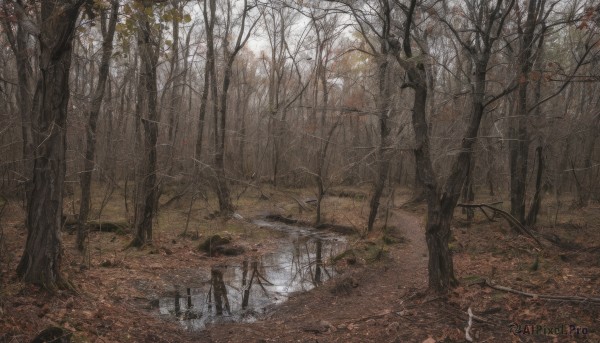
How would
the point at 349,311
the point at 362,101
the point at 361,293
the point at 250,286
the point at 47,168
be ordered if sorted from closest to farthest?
the point at 47,168
the point at 349,311
the point at 361,293
the point at 250,286
the point at 362,101

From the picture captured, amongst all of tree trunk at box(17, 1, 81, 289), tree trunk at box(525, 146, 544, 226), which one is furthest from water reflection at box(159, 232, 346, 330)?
tree trunk at box(525, 146, 544, 226)

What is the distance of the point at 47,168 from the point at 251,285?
17.0 ft

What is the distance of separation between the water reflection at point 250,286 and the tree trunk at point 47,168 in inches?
92.9

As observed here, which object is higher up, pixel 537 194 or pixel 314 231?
pixel 537 194

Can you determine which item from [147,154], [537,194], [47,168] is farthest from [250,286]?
[537,194]

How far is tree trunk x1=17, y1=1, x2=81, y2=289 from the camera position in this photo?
5996 millimetres

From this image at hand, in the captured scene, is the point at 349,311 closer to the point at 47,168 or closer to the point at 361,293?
the point at 361,293

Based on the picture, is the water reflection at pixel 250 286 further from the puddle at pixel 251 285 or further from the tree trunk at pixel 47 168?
the tree trunk at pixel 47 168

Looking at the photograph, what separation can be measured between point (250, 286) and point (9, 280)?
190 inches

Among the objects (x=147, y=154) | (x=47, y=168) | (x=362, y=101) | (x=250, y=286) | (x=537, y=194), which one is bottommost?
(x=250, y=286)

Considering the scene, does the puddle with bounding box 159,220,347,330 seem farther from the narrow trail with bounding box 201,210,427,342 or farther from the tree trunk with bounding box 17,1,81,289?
the tree trunk with bounding box 17,1,81,289

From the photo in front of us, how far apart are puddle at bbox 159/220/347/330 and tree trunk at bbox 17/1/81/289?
236cm

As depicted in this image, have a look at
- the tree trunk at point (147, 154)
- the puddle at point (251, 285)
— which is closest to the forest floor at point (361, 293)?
the puddle at point (251, 285)

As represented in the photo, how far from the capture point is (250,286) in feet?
31.6
